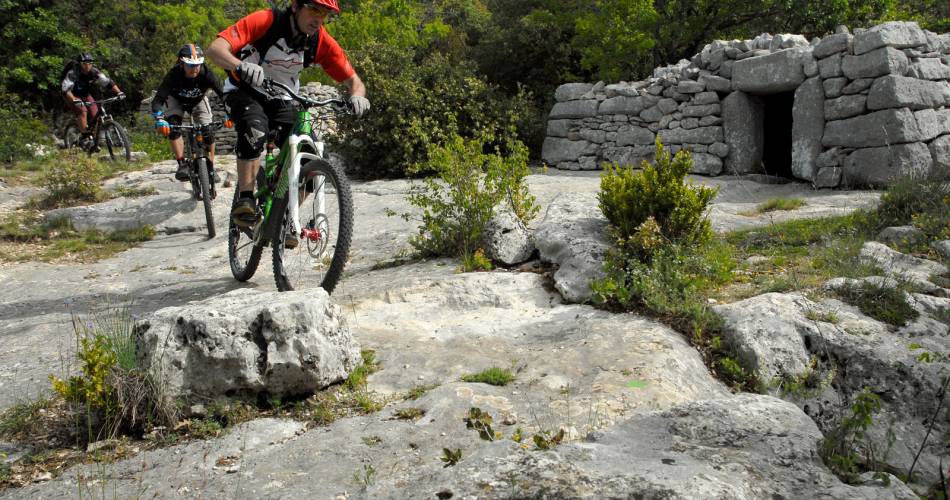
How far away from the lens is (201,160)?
798 centimetres

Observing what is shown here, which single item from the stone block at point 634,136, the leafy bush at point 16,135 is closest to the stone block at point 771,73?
the stone block at point 634,136

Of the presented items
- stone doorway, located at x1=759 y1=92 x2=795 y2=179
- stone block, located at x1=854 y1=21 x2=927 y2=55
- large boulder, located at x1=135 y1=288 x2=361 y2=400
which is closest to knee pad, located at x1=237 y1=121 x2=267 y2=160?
large boulder, located at x1=135 y1=288 x2=361 y2=400

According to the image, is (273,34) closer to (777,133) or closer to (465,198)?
(465,198)

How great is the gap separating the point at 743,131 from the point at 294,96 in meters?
7.77

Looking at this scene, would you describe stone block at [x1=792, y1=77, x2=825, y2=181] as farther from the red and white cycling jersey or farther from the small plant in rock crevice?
the red and white cycling jersey

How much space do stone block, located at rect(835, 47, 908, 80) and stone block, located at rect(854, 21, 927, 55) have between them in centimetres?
8

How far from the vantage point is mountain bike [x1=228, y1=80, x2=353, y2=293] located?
4098mm

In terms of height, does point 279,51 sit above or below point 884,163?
above

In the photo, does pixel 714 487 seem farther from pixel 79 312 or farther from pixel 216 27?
pixel 216 27

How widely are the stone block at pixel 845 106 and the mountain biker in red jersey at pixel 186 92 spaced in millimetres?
7721

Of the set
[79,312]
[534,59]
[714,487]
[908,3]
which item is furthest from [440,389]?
[908,3]

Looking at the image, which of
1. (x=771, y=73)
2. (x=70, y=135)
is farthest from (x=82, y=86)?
(x=771, y=73)

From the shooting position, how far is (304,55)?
186 inches

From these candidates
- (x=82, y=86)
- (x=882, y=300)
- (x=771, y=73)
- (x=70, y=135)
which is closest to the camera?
(x=882, y=300)
